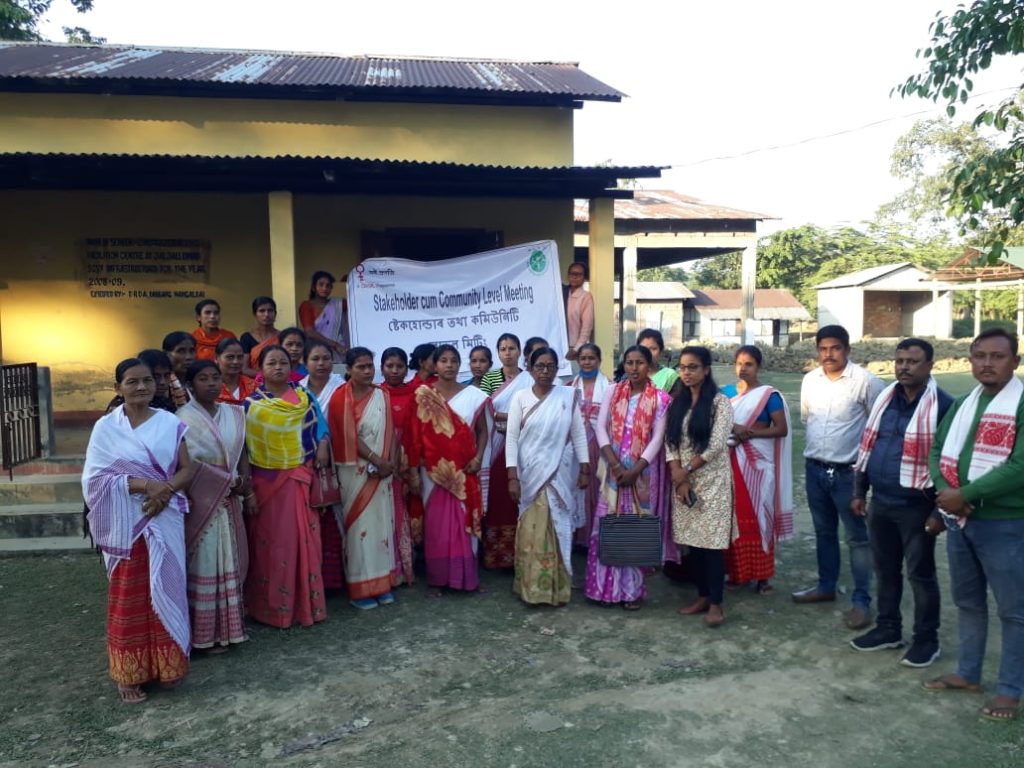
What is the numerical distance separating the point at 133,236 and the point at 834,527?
24.6 ft

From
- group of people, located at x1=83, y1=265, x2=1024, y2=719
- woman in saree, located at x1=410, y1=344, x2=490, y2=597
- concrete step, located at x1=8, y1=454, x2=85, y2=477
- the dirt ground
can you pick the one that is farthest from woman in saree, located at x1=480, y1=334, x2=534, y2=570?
concrete step, located at x1=8, y1=454, x2=85, y2=477

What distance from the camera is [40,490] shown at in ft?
18.7

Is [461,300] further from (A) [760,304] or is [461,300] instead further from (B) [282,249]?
(A) [760,304]

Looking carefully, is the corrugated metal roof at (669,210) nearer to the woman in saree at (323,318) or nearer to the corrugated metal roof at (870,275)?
the woman in saree at (323,318)

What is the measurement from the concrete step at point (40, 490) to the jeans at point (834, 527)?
535 cm

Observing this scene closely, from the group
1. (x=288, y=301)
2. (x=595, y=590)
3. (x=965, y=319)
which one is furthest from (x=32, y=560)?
(x=965, y=319)

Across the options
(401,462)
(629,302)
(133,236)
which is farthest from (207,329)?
(629,302)

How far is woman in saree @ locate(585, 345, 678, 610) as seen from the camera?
163 inches

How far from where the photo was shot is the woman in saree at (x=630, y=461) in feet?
13.6

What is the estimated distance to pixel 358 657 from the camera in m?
3.63

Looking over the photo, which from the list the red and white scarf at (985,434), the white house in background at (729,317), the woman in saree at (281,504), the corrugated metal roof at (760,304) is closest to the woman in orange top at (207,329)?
the woman in saree at (281,504)

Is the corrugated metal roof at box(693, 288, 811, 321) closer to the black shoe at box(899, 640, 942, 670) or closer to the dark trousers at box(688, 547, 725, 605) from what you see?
the dark trousers at box(688, 547, 725, 605)

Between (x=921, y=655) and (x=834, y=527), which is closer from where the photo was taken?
(x=921, y=655)

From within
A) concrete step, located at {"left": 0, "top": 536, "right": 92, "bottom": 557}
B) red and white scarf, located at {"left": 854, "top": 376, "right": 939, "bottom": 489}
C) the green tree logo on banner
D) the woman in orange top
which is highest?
the green tree logo on banner
